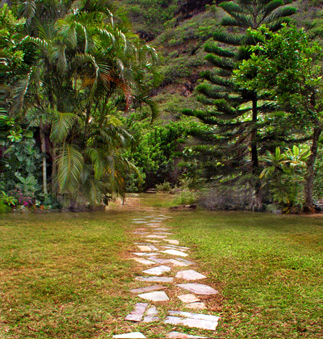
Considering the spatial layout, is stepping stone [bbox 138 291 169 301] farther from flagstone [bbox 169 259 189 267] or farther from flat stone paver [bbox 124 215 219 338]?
flagstone [bbox 169 259 189 267]

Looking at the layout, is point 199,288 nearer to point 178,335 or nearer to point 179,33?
point 178,335

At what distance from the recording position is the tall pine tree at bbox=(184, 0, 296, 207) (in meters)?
7.90

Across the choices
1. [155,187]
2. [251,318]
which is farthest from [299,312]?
[155,187]

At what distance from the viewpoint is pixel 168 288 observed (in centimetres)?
231

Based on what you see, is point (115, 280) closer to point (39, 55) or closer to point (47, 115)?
point (47, 115)

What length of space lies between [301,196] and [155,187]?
9886 millimetres

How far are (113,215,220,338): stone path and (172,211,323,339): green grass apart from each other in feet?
0.43

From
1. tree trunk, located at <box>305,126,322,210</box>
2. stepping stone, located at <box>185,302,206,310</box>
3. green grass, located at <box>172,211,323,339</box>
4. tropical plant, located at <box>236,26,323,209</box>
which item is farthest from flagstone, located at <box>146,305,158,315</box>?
tree trunk, located at <box>305,126,322,210</box>

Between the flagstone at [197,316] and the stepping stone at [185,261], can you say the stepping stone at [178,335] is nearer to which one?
the flagstone at [197,316]

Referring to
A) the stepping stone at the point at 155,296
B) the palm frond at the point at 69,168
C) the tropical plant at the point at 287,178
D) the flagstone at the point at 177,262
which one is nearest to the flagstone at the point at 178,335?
the stepping stone at the point at 155,296

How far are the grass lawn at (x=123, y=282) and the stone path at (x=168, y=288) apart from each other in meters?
0.07

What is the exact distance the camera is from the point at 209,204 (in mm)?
8773

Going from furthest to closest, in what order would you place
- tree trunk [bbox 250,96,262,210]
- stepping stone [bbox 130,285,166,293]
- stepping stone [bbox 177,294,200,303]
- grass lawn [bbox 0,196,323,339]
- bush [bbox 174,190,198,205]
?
bush [bbox 174,190,198,205], tree trunk [bbox 250,96,262,210], stepping stone [bbox 130,285,166,293], stepping stone [bbox 177,294,200,303], grass lawn [bbox 0,196,323,339]

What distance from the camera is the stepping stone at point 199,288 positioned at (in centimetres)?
224
